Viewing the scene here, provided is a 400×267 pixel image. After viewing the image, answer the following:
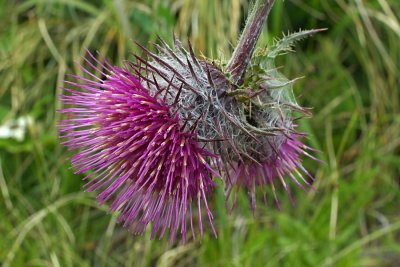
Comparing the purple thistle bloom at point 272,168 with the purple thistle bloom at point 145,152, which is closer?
the purple thistle bloom at point 145,152

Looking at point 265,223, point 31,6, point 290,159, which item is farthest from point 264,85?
point 31,6

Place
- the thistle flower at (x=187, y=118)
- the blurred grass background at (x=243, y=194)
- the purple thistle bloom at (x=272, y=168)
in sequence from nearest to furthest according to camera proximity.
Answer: the thistle flower at (x=187, y=118) < the purple thistle bloom at (x=272, y=168) < the blurred grass background at (x=243, y=194)

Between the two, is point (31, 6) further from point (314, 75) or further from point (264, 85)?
point (264, 85)

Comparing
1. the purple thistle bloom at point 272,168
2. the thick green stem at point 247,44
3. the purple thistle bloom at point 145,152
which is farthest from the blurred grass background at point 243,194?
the thick green stem at point 247,44

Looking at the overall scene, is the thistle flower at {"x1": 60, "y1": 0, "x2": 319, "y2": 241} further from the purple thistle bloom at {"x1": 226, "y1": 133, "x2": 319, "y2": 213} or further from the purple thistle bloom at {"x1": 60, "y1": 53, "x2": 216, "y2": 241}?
the purple thistle bloom at {"x1": 226, "y1": 133, "x2": 319, "y2": 213}

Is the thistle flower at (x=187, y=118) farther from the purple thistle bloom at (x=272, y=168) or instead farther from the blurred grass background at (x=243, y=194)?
the blurred grass background at (x=243, y=194)

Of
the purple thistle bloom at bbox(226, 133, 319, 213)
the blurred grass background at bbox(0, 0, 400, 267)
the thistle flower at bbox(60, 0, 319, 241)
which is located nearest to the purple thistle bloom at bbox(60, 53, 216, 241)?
the thistle flower at bbox(60, 0, 319, 241)
